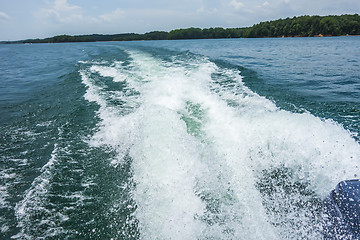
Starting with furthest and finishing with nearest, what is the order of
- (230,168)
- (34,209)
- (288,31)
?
(288,31)
(230,168)
(34,209)

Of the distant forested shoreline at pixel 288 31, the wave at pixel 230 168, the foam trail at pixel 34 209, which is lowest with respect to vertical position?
the foam trail at pixel 34 209

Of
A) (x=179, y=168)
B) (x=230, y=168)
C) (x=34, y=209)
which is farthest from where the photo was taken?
(x=230, y=168)

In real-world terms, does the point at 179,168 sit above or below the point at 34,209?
above

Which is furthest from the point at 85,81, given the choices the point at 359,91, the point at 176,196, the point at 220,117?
the point at 359,91

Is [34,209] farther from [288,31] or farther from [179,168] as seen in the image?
[288,31]

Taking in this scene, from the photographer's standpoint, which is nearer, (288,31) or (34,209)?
(34,209)

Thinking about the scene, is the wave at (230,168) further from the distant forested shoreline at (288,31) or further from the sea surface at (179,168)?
the distant forested shoreline at (288,31)

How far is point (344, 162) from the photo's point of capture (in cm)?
298

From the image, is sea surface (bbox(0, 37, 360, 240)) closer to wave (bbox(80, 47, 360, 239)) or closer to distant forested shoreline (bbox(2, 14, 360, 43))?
wave (bbox(80, 47, 360, 239))

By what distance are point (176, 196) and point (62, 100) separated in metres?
7.07

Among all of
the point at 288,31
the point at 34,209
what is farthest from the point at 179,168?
the point at 288,31

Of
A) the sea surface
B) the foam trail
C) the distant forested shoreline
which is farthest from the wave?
the distant forested shoreline

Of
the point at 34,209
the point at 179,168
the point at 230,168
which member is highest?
the point at 179,168

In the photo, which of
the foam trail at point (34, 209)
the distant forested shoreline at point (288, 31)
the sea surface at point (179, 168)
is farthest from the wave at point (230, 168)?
the distant forested shoreline at point (288, 31)
